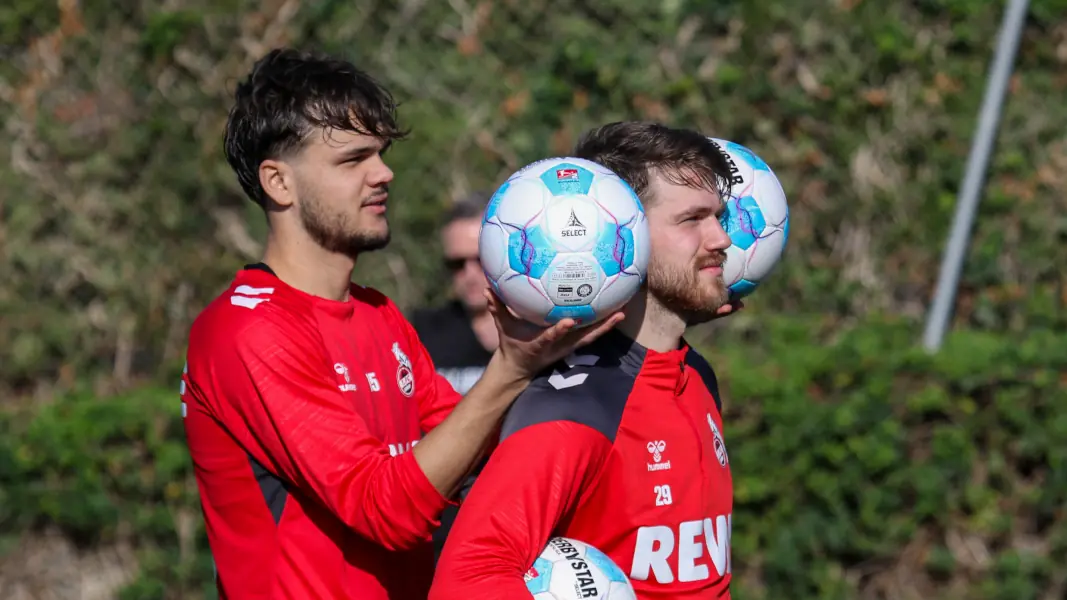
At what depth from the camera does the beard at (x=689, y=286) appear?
11.3ft

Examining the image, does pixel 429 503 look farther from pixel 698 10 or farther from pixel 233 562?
pixel 698 10

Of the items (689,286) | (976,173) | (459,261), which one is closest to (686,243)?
(689,286)

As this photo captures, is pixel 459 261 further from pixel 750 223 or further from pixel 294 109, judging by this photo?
pixel 750 223

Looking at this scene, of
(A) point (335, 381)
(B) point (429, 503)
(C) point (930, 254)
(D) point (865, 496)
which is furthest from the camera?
(C) point (930, 254)

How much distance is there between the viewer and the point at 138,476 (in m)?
7.21

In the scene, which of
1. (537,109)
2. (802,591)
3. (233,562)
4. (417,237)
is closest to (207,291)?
(417,237)

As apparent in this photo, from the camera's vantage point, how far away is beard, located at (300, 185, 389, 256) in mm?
3822

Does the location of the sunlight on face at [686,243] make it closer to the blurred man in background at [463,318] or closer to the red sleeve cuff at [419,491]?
the red sleeve cuff at [419,491]

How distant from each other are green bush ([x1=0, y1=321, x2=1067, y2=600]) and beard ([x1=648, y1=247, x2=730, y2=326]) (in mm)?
3424

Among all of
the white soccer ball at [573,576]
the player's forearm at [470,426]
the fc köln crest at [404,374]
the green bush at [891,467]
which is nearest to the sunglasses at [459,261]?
the green bush at [891,467]

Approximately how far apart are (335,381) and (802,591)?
4.03 m

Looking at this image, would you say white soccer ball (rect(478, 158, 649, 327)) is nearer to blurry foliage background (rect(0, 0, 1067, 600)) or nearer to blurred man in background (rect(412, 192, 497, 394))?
blurred man in background (rect(412, 192, 497, 394))

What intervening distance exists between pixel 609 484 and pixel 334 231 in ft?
3.88

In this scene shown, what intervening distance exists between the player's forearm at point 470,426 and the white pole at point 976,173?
4864 millimetres
